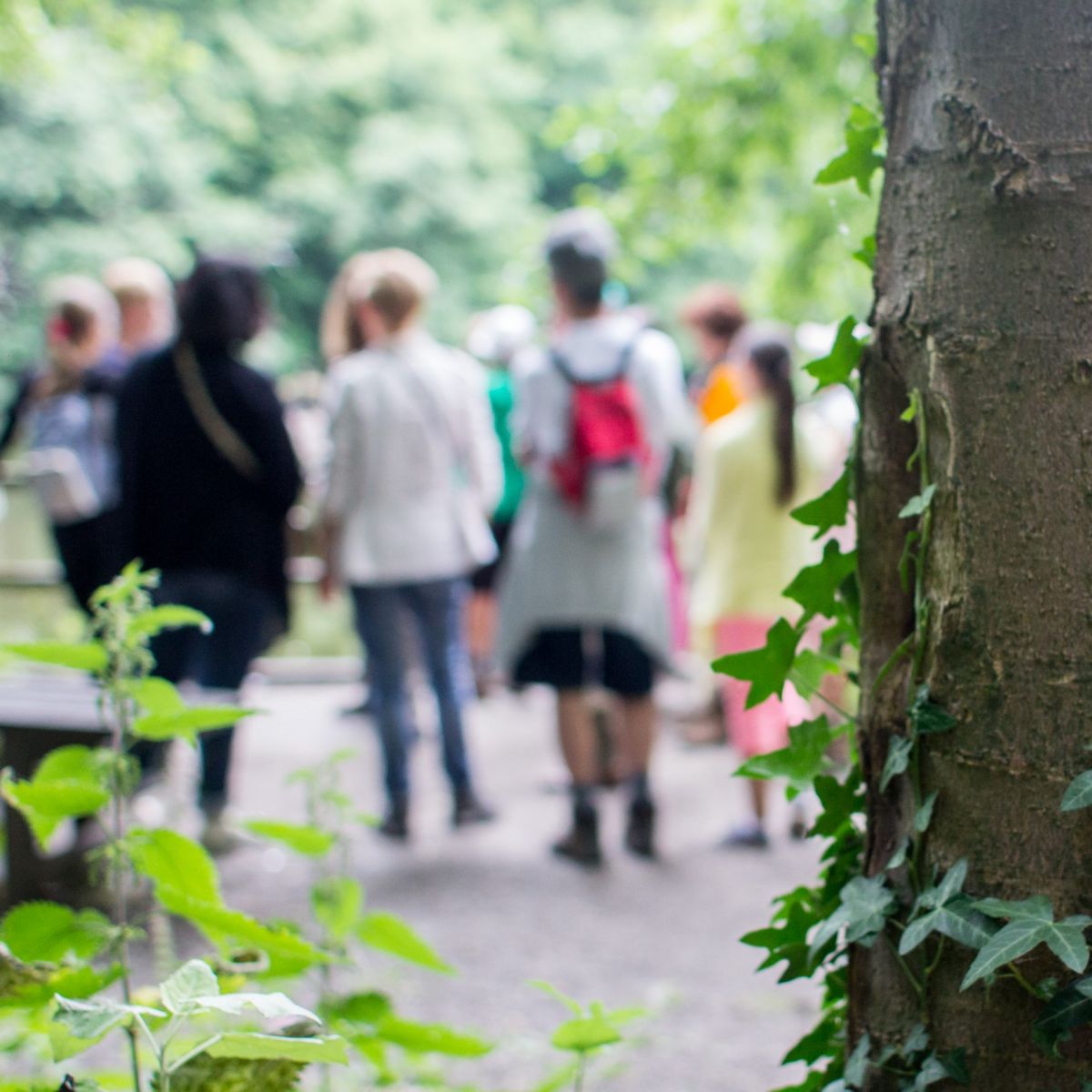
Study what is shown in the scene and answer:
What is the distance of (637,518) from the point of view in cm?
502

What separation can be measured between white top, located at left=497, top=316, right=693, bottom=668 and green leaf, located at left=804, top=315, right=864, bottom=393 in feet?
11.3

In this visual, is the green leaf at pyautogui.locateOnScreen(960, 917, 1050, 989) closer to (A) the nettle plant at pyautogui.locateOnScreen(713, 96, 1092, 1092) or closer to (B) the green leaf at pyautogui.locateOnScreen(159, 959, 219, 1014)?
(A) the nettle plant at pyautogui.locateOnScreen(713, 96, 1092, 1092)

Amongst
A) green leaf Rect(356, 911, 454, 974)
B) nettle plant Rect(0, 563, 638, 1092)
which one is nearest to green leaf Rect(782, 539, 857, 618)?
nettle plant Rect(0, 563, 638, 1092)

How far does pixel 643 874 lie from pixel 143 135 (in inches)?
260

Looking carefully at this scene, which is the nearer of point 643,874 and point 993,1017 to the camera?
point 993,1017

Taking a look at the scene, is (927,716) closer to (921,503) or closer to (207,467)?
(921,503)

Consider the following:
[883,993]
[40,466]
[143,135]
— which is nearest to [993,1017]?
[883,993]

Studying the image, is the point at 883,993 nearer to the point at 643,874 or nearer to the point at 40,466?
the point at 643,874

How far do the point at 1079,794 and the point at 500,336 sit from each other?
677 cm

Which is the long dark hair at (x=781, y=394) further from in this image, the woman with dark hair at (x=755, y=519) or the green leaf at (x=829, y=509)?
the green leaf at (x=829, y=509)

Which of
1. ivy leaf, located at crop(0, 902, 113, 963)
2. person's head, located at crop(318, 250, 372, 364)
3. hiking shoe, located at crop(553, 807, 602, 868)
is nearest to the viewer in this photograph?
ivy leaf, located at crop(0, 902, 113, 963)

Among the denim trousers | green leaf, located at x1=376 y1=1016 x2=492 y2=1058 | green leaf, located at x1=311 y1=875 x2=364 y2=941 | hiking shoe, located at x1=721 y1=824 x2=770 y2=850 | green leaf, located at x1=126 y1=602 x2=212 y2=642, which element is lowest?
hiking shoe, located at x1=721 y1=824 x2=770 y2=850

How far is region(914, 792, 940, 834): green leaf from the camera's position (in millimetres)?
1231

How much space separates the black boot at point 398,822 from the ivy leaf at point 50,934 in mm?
4031
